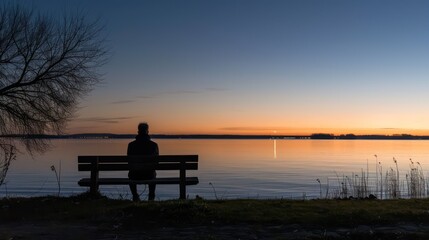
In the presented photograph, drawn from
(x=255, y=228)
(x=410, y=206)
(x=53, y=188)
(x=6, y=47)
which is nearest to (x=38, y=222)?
(x=255, y=228)

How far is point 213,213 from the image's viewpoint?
891 cm

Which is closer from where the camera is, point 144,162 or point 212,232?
point 212,232

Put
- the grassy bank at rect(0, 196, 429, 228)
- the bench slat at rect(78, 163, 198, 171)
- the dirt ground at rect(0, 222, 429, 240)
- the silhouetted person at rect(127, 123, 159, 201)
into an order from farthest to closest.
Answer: the silhouetted person at rect(127, 123, 159, 201)
the bench slat at rect(78, 163, 198, 171)
the grassy bank at rect(0, 196, 429, 228)
the dirt ground at rect(0, 222, 429, 240)

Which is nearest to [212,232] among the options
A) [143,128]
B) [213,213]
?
[213,213]

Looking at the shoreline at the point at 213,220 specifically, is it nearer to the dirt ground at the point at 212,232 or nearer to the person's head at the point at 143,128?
the dirt ground at the point at 212,232

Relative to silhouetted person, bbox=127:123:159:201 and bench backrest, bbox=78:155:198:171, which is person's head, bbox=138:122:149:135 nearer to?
silhouetted person, bbox=127:123:159:201

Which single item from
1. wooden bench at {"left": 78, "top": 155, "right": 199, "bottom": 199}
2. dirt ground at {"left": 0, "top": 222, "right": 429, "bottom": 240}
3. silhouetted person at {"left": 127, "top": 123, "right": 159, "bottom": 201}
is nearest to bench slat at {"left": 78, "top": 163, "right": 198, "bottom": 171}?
wooden bench at {"left": 78, "top": 155, "right": 199, "bottom": 199}

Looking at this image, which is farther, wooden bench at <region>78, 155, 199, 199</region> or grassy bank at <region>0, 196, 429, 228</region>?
wooden bench at <region>78, 155, 199, 199</region>

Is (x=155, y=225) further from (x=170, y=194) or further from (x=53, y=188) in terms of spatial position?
(x=53, y=188)

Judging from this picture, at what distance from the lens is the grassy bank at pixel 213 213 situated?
27.9ft

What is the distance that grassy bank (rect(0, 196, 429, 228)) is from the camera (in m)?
8.50

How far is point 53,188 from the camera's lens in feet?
86.5

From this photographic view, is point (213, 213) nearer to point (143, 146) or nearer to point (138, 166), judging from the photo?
point (138, 166)

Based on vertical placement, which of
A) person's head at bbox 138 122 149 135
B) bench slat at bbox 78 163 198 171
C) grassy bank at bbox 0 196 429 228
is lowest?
grassy bank at bbox 0 196 429 228
